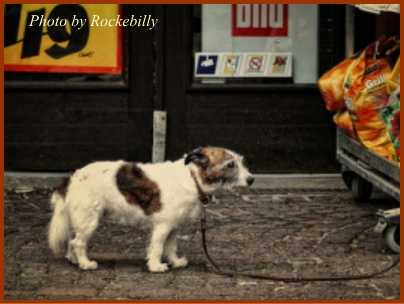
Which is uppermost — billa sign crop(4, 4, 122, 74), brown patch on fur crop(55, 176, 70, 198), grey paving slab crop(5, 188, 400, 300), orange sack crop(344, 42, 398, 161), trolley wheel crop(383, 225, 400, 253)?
→ billa sign crop(4, 4, 122, 74)

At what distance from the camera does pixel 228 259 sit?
7.26m

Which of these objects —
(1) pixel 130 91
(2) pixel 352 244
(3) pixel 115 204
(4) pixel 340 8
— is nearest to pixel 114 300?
(3) pixel 115 204

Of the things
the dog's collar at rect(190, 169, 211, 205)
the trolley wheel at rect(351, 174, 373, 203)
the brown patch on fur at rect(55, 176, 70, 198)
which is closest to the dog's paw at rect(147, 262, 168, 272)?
the dog's collar at rect(190, 169, 211, 205)

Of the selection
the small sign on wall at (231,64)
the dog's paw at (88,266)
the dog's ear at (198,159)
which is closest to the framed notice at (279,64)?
the small sign on wall at (231,64)

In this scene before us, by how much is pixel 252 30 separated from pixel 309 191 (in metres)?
1.73

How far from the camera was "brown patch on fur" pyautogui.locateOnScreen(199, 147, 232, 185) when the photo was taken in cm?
659

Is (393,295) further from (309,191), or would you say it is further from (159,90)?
(159,90)

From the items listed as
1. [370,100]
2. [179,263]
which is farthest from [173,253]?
[370,100]

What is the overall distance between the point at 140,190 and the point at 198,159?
432 millimetres

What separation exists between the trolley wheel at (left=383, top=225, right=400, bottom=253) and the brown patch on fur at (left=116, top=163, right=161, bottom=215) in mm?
1802

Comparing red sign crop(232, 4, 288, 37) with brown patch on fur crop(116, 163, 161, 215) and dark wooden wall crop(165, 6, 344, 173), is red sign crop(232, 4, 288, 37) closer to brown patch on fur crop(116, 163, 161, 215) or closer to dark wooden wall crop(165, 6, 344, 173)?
dark wooden wall crop(165, 6, 344, 173)

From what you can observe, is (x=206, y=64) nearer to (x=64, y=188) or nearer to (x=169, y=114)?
(x=169, y=114)

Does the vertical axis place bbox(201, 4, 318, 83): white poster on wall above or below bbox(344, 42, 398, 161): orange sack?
above

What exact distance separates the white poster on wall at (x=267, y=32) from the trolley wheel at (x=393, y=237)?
11.0ft
